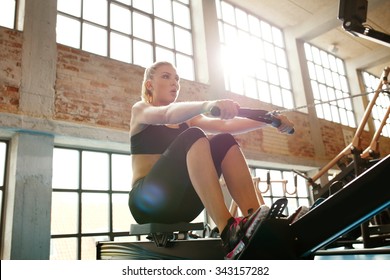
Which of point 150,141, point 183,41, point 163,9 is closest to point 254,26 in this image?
point 183,41

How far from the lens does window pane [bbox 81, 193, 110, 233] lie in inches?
128

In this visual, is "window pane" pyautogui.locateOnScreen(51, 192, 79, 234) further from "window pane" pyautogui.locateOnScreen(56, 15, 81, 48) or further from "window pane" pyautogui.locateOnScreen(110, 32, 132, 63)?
"window pane" pyautogui.locateOnScreen(110, 32, 132, 63)

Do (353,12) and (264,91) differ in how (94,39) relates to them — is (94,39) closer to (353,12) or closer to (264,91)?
(264,91)

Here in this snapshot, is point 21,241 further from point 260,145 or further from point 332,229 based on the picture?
point 260,145

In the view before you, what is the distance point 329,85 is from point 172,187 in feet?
21.9

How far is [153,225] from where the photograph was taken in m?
1.30

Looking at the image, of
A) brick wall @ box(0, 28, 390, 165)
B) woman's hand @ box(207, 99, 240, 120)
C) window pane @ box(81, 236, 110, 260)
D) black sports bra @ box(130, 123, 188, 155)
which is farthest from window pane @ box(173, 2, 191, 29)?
woman's hand @ box(207, 99, 240, 120)

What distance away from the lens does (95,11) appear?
3.87 meters

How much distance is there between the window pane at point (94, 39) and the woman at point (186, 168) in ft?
7.64

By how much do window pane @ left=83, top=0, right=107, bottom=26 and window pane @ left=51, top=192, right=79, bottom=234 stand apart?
1.96 meters

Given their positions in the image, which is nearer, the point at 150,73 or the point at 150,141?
the point at 150,141

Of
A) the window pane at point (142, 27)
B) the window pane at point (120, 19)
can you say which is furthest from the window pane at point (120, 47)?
the window pane at point (142, 27)
